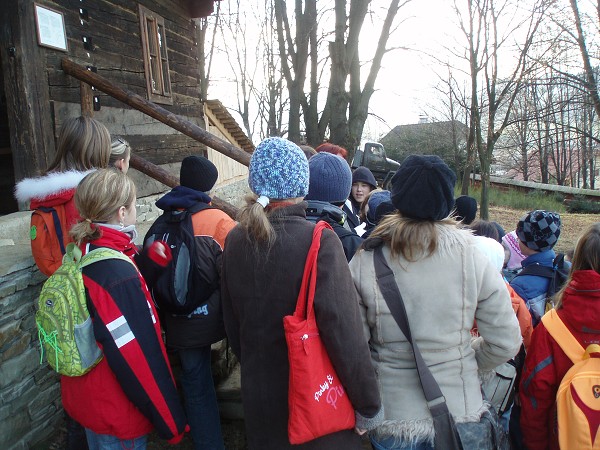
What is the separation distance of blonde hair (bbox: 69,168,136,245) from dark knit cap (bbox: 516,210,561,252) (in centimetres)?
228

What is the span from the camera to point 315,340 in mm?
1577

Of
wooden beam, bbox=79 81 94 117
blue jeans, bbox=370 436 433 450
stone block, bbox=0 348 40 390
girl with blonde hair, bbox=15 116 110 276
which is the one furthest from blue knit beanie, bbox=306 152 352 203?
wooden beam, bbox=79 81 94 117

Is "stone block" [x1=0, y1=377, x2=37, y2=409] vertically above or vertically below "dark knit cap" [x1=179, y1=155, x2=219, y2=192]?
below

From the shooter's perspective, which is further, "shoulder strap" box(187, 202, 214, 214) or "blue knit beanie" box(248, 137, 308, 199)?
"shoulder strap" box(187, 202, 214, 214)

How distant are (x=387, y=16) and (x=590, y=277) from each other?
25.0 feet

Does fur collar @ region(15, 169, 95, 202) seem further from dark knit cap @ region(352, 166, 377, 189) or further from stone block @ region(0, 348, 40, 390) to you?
dark knit cap @ region(352, 166, 377, 189)

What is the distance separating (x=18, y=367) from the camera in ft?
8.70

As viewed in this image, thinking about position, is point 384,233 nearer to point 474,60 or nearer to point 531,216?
point 531,216

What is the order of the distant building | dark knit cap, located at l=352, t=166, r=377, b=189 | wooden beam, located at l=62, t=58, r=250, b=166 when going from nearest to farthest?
wooden beam, located at l=62, t=58, r=250, b=166, dark knit cap, located at l=352, t=166, r=377, b=189, the distant building

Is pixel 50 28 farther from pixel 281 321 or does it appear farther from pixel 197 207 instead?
pixel 281 321

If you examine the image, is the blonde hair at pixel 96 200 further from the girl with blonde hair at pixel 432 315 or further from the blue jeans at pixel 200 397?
the girl with blonde hair at pixel 432 315

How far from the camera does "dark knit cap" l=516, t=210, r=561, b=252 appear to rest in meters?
2.68

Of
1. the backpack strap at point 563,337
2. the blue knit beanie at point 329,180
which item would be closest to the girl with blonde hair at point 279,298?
the blue knit beanie at point 329,180

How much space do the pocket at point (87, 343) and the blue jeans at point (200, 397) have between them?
1.96 ft
